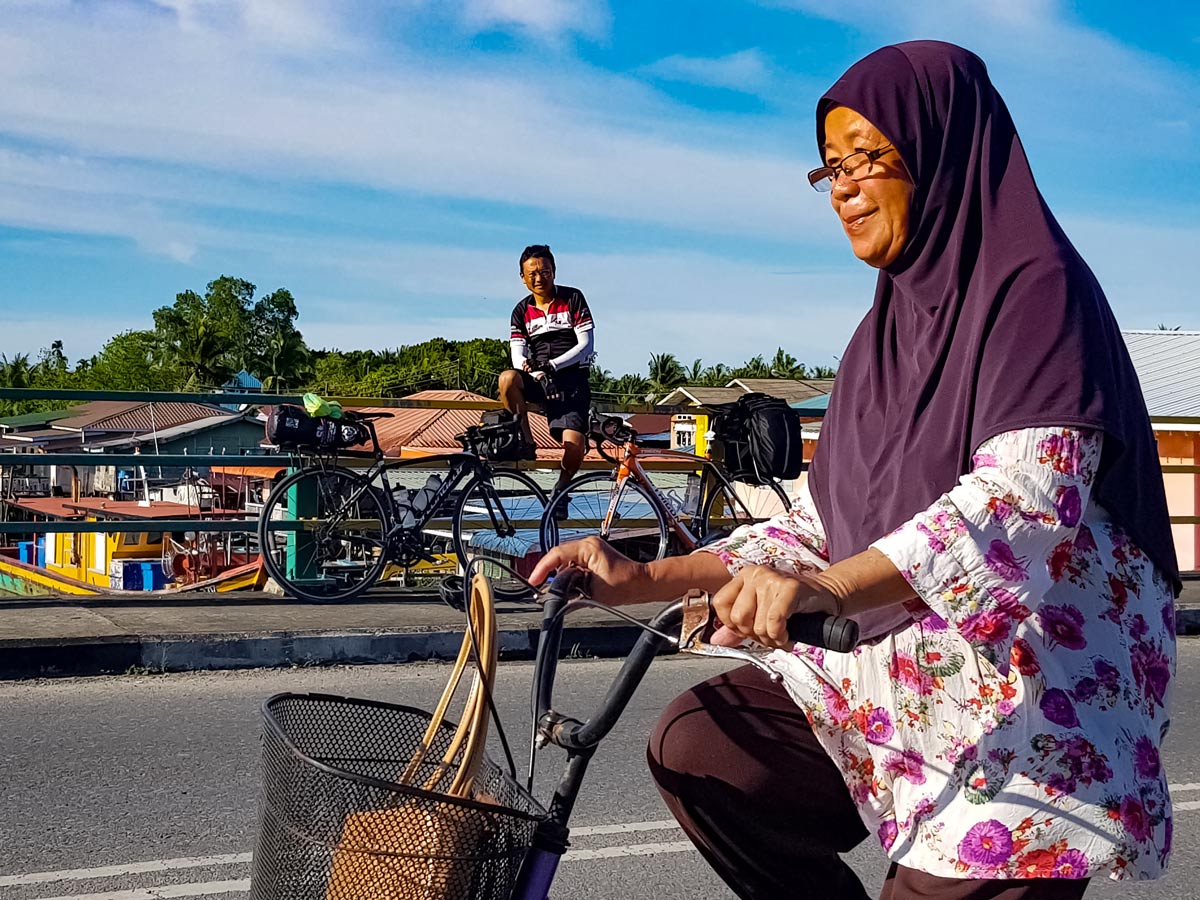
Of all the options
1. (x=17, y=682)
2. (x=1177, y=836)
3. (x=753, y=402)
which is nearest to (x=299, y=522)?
(x=17, y=682)

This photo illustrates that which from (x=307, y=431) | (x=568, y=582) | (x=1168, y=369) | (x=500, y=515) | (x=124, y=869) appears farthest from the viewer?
(x=1168, y=369)

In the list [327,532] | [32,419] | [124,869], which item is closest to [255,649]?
[327,532]

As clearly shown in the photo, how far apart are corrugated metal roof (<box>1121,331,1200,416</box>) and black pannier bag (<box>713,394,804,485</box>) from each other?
12727 millimetres

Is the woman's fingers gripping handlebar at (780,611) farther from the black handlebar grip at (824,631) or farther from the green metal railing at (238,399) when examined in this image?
the green metal railing at (238,399)

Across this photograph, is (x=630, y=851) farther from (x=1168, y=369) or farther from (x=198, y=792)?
(x=1168, y=369)

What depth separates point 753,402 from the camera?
1014cm

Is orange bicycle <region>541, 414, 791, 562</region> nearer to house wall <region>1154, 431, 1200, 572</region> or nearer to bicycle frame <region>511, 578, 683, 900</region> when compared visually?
bicycle frame <region>511, 578, 683, 900</region>

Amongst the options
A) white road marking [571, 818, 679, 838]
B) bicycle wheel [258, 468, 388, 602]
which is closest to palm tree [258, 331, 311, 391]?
bicycle wheel [258, 468, 388, 602]

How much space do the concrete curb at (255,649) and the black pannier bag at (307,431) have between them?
1945 millimetres

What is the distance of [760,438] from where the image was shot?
397 inches

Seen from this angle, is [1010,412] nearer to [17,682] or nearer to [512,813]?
[512,813]

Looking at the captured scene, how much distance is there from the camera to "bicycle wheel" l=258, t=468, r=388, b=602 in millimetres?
9094

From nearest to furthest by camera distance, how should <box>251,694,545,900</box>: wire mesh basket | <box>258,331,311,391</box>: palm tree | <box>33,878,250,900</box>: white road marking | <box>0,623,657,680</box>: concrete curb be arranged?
<box>251,694,545,900</box>: wire mesh basket → <box>33,878,250,900</box>: white road marking → <box>0,623,657,680</box>: concrete curb → <box>258,331,311,391</box>: palm tree

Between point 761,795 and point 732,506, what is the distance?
27.2ft
